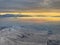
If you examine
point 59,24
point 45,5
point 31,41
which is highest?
point 45,5

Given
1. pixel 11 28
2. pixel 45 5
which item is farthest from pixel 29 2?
pixel 11 28

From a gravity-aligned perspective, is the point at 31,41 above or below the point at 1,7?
below

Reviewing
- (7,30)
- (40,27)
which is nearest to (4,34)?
(7,30)

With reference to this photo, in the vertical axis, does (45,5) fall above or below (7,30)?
above

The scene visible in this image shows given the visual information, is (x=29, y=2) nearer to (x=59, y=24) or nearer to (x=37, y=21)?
(x=37, y=21)

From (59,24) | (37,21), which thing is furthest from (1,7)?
(59,24)

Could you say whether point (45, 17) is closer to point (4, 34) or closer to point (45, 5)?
point (45, 5)
